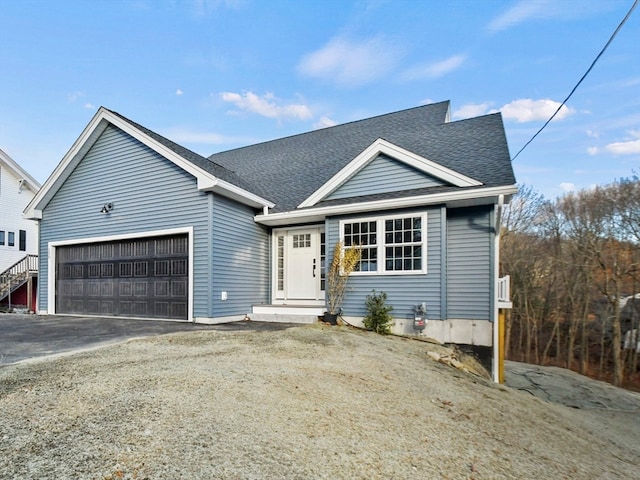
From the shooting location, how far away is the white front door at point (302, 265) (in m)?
9.61

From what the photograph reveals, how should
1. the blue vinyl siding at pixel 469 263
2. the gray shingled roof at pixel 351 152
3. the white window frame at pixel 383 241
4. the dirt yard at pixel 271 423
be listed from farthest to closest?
the gray shingled roof at pixel 351 152 → the white window frame at pixel 383 241 → the blue vinyl siding at pixel 469 263 → the dirt yard at pixel 271 423

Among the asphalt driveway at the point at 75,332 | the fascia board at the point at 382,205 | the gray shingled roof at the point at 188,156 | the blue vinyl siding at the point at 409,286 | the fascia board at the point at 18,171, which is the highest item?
the fascia board at the point at 18,171

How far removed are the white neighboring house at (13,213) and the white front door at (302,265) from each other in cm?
1739

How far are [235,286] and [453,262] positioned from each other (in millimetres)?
5523

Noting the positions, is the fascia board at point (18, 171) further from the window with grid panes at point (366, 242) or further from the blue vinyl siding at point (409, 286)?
the blue vinyl siding at point (409, 286)

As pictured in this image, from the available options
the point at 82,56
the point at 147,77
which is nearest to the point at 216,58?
the point at 147,77

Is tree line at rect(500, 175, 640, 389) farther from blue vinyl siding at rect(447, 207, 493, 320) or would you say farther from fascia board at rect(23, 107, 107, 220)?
fascia board at rect(23, 107, 107, 220)

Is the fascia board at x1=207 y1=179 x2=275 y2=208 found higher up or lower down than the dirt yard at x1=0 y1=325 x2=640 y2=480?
higher up

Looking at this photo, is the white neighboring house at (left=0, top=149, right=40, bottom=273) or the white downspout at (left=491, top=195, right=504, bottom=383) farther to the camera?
the white neighboring house at (left=0, top=149, right=40, bottom=273)

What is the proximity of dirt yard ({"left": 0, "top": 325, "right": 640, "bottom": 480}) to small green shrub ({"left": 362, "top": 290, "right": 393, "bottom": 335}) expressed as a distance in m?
2.71

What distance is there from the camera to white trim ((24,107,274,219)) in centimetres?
834

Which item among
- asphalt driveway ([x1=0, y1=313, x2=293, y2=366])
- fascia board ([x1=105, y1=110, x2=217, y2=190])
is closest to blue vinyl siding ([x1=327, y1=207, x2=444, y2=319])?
asphalt driveway ([x1=0, y1=313, x2=293, y2=366])

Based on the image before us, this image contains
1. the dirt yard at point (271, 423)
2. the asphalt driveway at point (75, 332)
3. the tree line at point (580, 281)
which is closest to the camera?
the dirt yard at point (271, 423)

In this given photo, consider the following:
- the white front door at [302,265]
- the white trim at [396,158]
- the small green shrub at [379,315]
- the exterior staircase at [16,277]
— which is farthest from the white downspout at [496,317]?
the exterior staircase at [16,277]
